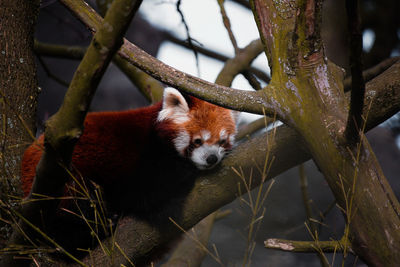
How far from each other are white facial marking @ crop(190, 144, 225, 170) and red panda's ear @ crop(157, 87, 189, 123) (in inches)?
7.7

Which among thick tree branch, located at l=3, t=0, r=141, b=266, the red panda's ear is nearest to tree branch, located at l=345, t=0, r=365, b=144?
thick tree branch, located at l=3, t=0, r=141, b=266

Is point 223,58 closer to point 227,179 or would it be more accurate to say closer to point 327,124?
point 227,179

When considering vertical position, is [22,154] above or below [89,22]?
below

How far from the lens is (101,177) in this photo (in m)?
1.68

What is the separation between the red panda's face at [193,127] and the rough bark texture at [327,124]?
517 millimetres

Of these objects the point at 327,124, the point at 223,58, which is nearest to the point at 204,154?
the point at 327,124

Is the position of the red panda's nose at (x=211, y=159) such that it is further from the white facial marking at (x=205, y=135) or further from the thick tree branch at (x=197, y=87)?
the thick tree branch at (x=197, y=87)

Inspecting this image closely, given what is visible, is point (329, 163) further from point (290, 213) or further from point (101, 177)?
point (290, 213)

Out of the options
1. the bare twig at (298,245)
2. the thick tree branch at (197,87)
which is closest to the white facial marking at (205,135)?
the thick tree branch at (197,87)

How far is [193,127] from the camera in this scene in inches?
73.5

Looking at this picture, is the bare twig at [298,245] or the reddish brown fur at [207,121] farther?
the reddish brown fur at [207,121]

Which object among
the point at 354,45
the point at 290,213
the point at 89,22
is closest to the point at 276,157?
the point at 354,45

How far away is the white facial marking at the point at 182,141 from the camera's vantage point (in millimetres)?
1850

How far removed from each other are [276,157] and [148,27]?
14.4 feet
